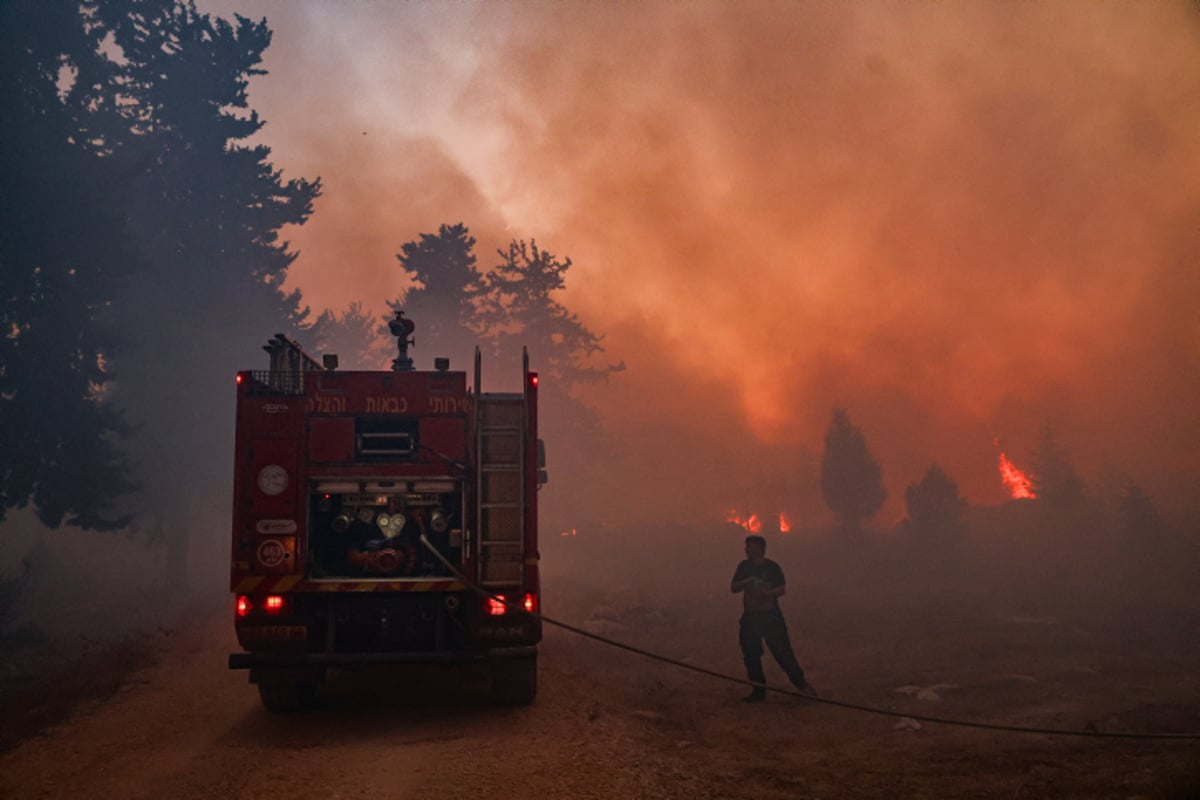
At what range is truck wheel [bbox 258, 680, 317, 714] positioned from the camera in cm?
800

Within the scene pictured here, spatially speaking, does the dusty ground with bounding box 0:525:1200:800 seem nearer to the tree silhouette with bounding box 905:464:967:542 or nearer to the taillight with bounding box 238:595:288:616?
the taillight with bounding box 238:595:288:616

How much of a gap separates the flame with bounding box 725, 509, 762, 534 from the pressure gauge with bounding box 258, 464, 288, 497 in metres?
60.3

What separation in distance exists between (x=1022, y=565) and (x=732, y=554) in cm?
1695

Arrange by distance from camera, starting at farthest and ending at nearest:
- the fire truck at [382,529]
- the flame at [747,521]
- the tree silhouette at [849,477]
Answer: the flame at [747,521] → the tree silhouette at [849,477] → the fire truck at [382,529]

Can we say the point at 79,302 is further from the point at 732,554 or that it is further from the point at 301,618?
the point at 732,554

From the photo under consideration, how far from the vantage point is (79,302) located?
19312 mm

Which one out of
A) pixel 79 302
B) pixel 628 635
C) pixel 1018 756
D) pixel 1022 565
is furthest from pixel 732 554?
pixel 1018 756

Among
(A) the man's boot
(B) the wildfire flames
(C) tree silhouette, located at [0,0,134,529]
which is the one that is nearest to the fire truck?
(A) the man's boot

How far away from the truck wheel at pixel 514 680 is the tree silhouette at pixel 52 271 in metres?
15.9

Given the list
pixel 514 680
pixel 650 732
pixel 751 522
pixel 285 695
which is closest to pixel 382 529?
pixel 285 695

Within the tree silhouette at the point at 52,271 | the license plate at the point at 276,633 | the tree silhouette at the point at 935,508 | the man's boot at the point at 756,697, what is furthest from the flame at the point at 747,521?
the license plate at the point at 276,633

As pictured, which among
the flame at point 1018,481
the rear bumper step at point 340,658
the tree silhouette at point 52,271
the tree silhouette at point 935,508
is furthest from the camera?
the flame at point 1018,481

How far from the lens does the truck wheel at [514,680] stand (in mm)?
8109

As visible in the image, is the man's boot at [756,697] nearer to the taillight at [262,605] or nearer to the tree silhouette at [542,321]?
the taillight at [262,605]
